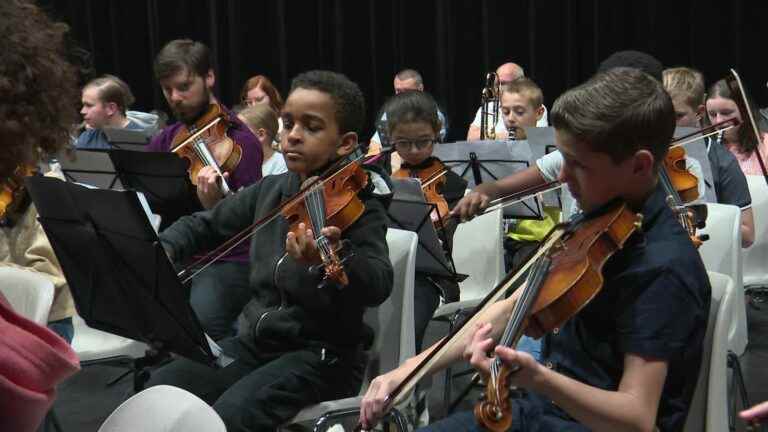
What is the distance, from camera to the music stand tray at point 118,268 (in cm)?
192

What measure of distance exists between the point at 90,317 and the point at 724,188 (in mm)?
2267

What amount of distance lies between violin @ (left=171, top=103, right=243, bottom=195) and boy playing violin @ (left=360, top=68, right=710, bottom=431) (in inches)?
82.5

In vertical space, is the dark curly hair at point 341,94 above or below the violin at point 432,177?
above

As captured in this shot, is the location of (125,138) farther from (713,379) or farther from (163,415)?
(163,415)

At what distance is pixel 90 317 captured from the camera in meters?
2.18

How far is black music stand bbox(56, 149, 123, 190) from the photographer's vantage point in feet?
11.9

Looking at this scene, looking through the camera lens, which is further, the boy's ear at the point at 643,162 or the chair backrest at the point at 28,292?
the chair backrest at the point at 28,292

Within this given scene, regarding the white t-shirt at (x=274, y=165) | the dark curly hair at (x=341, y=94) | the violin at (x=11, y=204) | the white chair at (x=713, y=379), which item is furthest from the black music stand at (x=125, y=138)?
the white chair at (x=713, y=379)

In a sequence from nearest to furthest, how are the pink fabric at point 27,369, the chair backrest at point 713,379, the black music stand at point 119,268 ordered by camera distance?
the pink fabric at point 27,369, the chair backrest at point 713,379, the black music stand at point 119,268

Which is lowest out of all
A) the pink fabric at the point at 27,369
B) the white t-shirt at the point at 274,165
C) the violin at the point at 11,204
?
the white t-shirt at the point at 274,165

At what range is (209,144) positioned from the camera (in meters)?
3.62

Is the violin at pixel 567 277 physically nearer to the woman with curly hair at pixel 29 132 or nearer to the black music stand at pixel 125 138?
the woman with curly hair at pixel 29 132

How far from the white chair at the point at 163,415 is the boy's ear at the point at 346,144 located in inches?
48.6

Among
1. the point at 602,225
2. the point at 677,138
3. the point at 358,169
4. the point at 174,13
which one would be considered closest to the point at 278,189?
the point at 358,169
